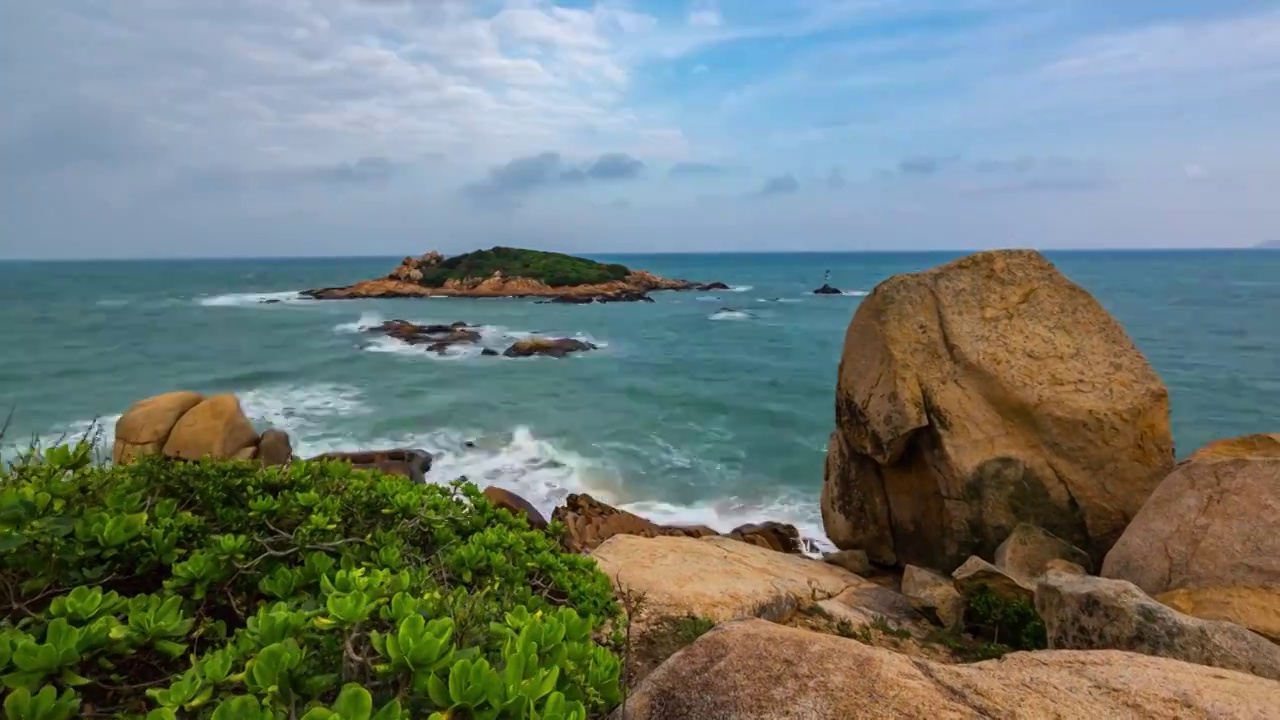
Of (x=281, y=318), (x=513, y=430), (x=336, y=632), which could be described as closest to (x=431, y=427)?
(x=513, y=430)

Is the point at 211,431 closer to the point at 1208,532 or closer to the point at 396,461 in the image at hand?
the point at 396,461

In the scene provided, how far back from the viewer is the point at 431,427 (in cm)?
2036

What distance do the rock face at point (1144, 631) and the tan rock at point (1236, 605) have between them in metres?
0.74

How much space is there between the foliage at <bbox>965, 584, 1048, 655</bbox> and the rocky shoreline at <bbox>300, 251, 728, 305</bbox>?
62143 mm

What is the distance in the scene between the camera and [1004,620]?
6.38 meters

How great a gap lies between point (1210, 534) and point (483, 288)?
7600 cm

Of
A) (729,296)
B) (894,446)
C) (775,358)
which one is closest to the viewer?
(894,446)

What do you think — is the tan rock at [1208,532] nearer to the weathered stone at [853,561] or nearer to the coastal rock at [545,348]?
the weathered stone at [853,561]

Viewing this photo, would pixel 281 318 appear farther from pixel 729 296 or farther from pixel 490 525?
pixel 490 525

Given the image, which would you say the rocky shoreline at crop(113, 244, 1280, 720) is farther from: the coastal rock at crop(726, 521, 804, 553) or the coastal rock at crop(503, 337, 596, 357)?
the coastal rock at crop(503, 337, 596, 357)

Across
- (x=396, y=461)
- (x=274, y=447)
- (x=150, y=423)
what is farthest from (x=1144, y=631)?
(x=150, y=423)

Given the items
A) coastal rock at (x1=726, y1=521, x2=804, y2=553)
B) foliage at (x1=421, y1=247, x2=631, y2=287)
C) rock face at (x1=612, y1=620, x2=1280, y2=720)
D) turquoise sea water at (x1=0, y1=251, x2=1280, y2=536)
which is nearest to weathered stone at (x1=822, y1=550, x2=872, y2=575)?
coastal rock at (x1=726, y1=521, x2=804, y2=553)

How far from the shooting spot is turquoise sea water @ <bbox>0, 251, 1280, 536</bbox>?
1709 cm

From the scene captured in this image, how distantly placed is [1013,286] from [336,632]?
9143 mm
